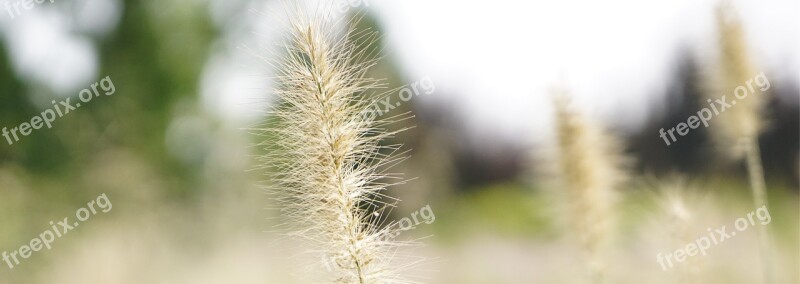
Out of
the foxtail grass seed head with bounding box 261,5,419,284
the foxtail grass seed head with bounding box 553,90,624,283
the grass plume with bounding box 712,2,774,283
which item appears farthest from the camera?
the grass plume with bounding box 712,2,774,283

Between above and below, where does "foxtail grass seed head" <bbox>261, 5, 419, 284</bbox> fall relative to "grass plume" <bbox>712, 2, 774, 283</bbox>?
above

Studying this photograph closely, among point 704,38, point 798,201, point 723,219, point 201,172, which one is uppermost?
point 201,172

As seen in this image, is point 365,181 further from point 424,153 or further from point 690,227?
point 424,153

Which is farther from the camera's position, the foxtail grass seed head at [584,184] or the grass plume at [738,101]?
the grass plume at [738,101]

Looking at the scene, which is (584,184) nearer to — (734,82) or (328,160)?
(734,82)

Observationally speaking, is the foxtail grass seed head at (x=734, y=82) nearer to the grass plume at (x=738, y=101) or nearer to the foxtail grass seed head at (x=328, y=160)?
the grass plume at (x=738, y=101)

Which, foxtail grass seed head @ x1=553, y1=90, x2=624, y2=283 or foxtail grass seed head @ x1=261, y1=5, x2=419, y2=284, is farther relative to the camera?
foxtail grass seed head @ x1=553, y1=90, x2=624, y2=283

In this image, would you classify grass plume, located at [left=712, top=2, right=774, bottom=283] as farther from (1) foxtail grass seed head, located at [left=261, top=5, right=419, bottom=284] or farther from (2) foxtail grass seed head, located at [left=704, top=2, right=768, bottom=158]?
(1) foxtail grass seed head, located at [left=261, top=5, right=419, bottom=284]

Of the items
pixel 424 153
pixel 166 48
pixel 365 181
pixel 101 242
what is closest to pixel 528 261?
pixel 424 153

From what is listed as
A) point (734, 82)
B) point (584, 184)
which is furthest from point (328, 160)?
point (734, 82)

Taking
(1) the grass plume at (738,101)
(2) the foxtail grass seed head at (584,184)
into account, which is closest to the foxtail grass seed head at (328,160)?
(2) the foxtail grass seed head at (584,184)

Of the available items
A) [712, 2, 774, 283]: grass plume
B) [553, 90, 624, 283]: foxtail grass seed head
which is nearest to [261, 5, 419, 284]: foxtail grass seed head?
[553, 90, 624, 283]: foxtail grass seed head
